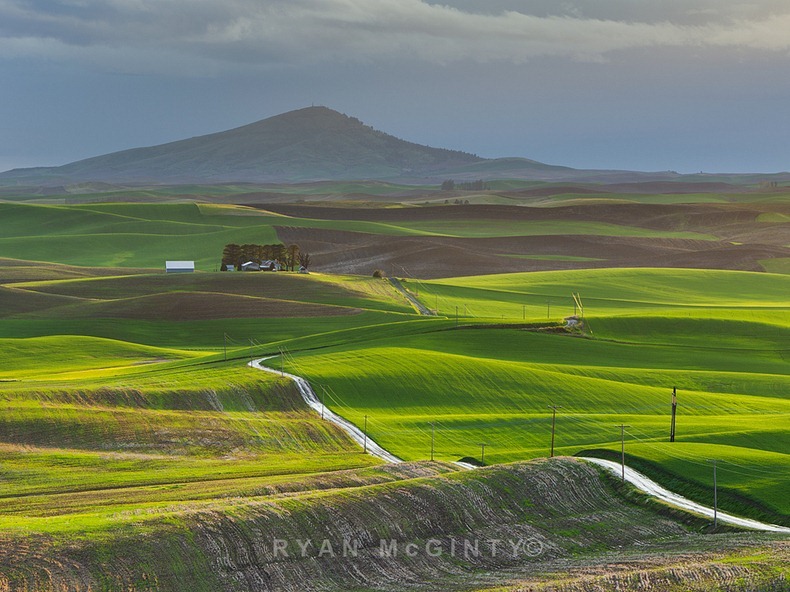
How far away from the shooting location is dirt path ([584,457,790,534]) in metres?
41.9

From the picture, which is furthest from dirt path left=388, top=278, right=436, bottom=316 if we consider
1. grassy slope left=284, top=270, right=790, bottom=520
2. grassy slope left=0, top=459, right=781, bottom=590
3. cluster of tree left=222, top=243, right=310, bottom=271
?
grassy slope left=0, top=459, right=781, bottom=590

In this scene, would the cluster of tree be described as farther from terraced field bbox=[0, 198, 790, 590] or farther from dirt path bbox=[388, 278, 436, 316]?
terraced field bbox=[0, 198, 790, 590]

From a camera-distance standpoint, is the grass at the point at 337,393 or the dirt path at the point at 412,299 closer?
→ the grass at the point at 337,393

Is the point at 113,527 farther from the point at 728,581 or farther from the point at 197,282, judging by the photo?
the point at 197,282

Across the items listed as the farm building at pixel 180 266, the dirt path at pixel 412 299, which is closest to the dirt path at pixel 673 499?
the dirt path at pixel 412 299

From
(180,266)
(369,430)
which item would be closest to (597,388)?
(369,430)

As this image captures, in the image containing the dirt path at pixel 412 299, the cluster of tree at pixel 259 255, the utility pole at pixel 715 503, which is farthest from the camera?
the cluster of tree at pixel 259 255

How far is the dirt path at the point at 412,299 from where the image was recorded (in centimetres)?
11231

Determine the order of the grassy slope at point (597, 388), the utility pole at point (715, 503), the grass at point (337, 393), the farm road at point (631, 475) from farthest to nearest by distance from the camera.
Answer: the grassy slope at point (597, 388), the grass at point (337, 393), the farm road at point (631, 475), the utility pole at point (715, 503)

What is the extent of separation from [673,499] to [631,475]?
3.85 metres

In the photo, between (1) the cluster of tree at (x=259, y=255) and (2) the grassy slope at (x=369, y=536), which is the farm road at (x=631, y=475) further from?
(1) the cluster of tree at (x=259, y=255)

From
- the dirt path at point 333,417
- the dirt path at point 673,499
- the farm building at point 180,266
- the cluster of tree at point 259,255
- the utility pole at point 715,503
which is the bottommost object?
the dirt path at point 333,417

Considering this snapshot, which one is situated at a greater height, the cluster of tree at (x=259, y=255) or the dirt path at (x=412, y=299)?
the cluster of tree at (x=259, y=255)

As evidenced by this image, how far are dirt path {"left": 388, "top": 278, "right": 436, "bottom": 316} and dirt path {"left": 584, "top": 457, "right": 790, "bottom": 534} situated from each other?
60.0m
